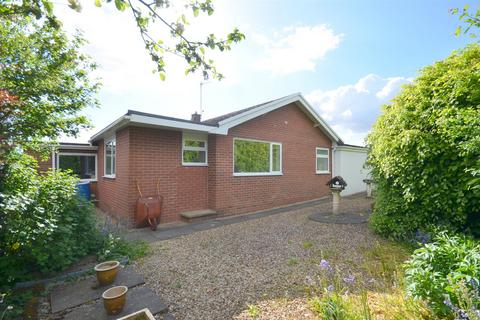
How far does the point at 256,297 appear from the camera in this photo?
2.97m

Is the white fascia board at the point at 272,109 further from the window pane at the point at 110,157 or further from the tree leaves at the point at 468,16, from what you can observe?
the tree leaves at the point at 468,16

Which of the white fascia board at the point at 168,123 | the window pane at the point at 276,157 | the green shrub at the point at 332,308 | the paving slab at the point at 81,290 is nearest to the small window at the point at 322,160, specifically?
the window pane at the point at 276,157

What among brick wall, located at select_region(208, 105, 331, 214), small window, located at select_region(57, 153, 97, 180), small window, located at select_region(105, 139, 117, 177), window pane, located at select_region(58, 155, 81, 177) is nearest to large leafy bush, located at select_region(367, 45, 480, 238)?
brick wall, located at select_region(208, 105, 331, 214)

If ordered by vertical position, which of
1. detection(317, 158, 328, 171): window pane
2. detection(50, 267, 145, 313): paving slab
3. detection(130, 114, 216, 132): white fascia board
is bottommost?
detection(50, 267, 145, 313): paving slab

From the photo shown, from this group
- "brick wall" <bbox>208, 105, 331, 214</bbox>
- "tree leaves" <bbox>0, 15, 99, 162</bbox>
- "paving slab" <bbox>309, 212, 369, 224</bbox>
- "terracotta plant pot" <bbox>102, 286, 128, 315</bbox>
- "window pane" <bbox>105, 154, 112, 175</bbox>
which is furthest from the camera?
"window pane" <bbox>105, 154, 112, 175</bbox>

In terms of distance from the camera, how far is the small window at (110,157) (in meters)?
8.35

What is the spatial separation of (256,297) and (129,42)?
364cm

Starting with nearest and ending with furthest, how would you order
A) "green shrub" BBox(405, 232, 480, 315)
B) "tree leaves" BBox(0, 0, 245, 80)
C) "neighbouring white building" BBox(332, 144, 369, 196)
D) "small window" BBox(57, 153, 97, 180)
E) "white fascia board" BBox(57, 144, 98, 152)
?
"green shrub" BBox(405, 232, 480, 315)
"tree leaves" BBox(0, 0, 245, 80)
"white fascia board" BBox(57, 144, 98, 152)
"small window" BBox(57, 153, 97, 180)
"neighbouring white building" BBox(332, 144, 369, 196)

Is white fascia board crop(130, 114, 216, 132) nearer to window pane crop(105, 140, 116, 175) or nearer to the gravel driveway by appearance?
window pane crop(105, 140, 116, 175)

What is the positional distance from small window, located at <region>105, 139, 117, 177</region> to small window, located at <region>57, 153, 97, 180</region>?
8.39 ft

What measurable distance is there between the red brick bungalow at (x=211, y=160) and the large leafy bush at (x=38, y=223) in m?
2.49

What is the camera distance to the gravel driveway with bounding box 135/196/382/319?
2943 millimetres

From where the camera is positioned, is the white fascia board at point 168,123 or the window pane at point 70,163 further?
the window pane at point 70,163

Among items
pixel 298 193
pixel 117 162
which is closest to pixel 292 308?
pixel 117 162
